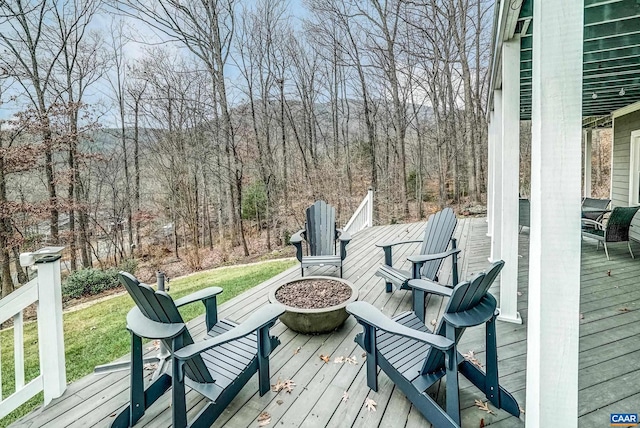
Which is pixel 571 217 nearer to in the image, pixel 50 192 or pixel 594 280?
pixel 594 280

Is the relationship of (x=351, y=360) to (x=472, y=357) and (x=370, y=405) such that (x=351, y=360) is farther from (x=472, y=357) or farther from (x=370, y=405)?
(x=472, y=357)

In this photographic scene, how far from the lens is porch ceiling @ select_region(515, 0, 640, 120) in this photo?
9.21 ft

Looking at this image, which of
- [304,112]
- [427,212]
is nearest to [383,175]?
[427,212]

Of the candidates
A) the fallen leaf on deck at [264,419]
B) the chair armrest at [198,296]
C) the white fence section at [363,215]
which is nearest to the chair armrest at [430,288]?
the fallen leaf on deck at [264,419]

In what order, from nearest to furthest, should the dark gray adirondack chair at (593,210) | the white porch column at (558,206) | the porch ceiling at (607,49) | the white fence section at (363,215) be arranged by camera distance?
the white porch column at (558,206), the porch ceiling at (607,49), the dark gray adirondack chair at (593,210), the white fence section at (363,215)

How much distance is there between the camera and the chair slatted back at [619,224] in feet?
15.1

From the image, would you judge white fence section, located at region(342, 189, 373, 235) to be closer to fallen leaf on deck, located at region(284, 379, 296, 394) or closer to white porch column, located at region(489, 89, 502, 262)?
white porch column, located at region(489, 89, 502, 262)

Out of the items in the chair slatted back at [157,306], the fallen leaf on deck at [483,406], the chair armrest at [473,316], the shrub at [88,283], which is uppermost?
the chair slatted back at [157,306]

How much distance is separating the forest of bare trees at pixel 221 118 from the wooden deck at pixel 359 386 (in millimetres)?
8450

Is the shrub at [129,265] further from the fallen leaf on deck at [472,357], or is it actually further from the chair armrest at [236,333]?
the fallen leaf on deck at [472,357]

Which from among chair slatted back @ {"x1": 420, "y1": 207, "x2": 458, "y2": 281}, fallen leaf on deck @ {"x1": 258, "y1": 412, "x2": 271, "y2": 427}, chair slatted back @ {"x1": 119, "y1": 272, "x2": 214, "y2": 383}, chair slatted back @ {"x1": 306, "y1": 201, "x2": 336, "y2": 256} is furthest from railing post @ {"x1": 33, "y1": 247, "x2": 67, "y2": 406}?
chair slatted back @ {"x1": 420, "y1": 207, "x2": 458, "y2": 281}

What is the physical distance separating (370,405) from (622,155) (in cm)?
809

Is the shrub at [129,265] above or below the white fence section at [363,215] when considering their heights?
below

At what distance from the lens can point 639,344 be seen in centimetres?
262
